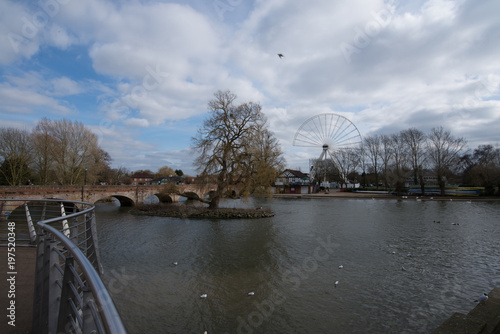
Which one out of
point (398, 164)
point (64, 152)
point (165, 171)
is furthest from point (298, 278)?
point (165, 171)

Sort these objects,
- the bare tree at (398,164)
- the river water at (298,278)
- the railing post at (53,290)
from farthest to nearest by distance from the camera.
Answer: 1. the bare tree at (398,164)
2. the river water at (298,278)
3. the railing post at (53,290)

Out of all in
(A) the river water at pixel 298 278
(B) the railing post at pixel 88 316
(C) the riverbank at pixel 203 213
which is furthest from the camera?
(C) the riverbank at pixel 203 213

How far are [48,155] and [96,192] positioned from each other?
11212 millimetres

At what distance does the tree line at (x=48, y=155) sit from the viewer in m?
35.7

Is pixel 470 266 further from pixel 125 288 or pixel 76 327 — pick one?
pixel 76 327


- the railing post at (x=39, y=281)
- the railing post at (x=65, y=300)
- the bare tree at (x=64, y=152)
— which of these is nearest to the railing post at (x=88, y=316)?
the railing post at (x=65, y=300)

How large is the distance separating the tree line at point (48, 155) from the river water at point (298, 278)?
84.7 ft

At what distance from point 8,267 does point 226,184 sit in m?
22.6

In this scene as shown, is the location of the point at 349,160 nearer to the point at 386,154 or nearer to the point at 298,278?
the point at 386,154

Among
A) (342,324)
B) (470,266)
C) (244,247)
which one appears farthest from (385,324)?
(244,247)

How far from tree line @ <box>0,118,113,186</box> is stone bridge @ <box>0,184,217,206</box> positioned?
3.64m

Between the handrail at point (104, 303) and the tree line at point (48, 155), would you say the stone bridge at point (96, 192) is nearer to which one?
the tree line at point (48, 155)

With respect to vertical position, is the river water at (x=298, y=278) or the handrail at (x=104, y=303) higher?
the handrail at (x=104, y=303)

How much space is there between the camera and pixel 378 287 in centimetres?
975
